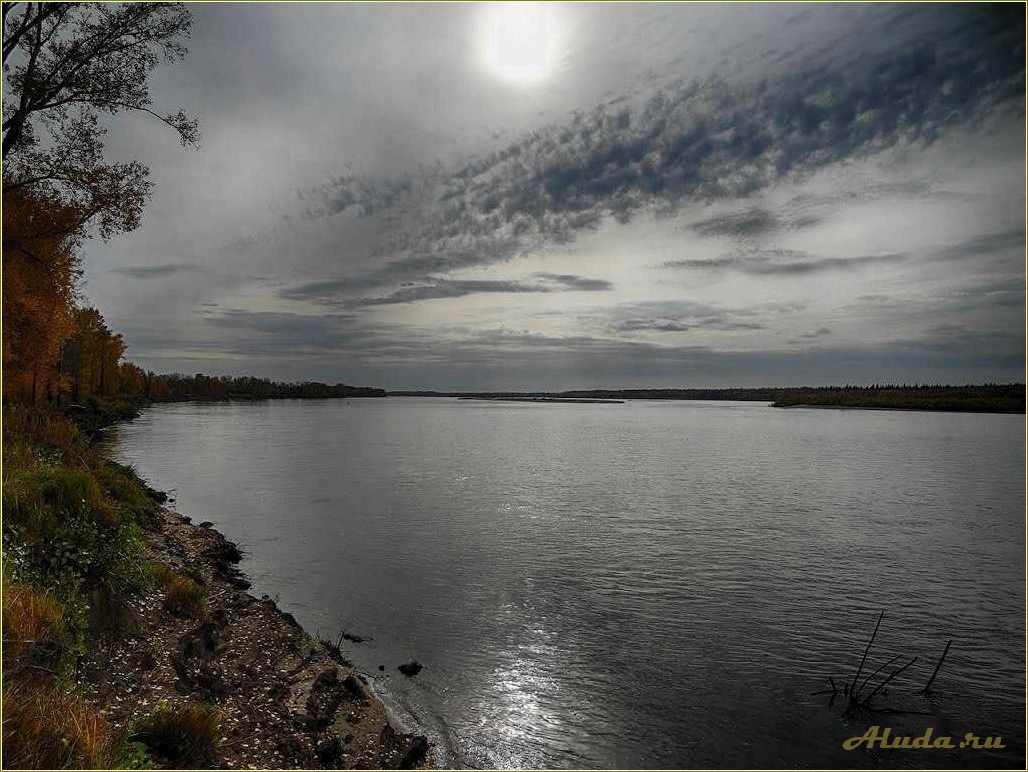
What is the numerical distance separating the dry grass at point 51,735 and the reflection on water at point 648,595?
19.5ft

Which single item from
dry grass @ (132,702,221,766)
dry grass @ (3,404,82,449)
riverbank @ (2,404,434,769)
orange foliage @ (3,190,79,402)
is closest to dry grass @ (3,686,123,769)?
riverbank @ (2,404,434,769)

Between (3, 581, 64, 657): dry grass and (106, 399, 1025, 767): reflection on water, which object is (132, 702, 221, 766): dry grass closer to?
(3, 581, 64, 657): dry grass

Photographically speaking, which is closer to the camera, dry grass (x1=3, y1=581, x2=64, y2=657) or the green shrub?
dry grass (x1=3, y1=581, x2=64, y2=657)

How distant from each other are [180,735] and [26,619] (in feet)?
10.4

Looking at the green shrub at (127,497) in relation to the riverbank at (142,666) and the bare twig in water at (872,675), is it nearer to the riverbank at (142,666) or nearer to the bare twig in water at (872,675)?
the riverbank at (142,666)

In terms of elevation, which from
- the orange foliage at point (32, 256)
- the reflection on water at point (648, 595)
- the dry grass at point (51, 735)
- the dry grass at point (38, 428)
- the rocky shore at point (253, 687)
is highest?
the orange foliage at point (32, 256)

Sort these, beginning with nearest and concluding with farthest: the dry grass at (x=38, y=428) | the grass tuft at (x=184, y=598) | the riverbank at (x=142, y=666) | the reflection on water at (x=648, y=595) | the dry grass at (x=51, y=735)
Answer: the dry grass at (x=51, y=735) → the riverbank at (x=142, y=666) → the reflection on water at (x=648, y=595) → the grass tuft at (x=184, y=598) → the dry grass at (x=38, y=428)

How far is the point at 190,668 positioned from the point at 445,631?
271 inches

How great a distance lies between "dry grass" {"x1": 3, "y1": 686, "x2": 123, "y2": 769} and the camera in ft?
22.5

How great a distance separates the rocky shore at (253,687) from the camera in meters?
9.62

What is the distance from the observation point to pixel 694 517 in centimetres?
3066

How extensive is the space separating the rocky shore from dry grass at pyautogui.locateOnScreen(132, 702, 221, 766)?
0.26m

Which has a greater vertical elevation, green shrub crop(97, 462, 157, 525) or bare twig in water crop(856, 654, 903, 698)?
green shrub crop(97, 462, 157, 525)

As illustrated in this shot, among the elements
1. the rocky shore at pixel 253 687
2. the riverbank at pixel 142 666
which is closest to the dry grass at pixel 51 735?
the riverbank at pixel 142 666
